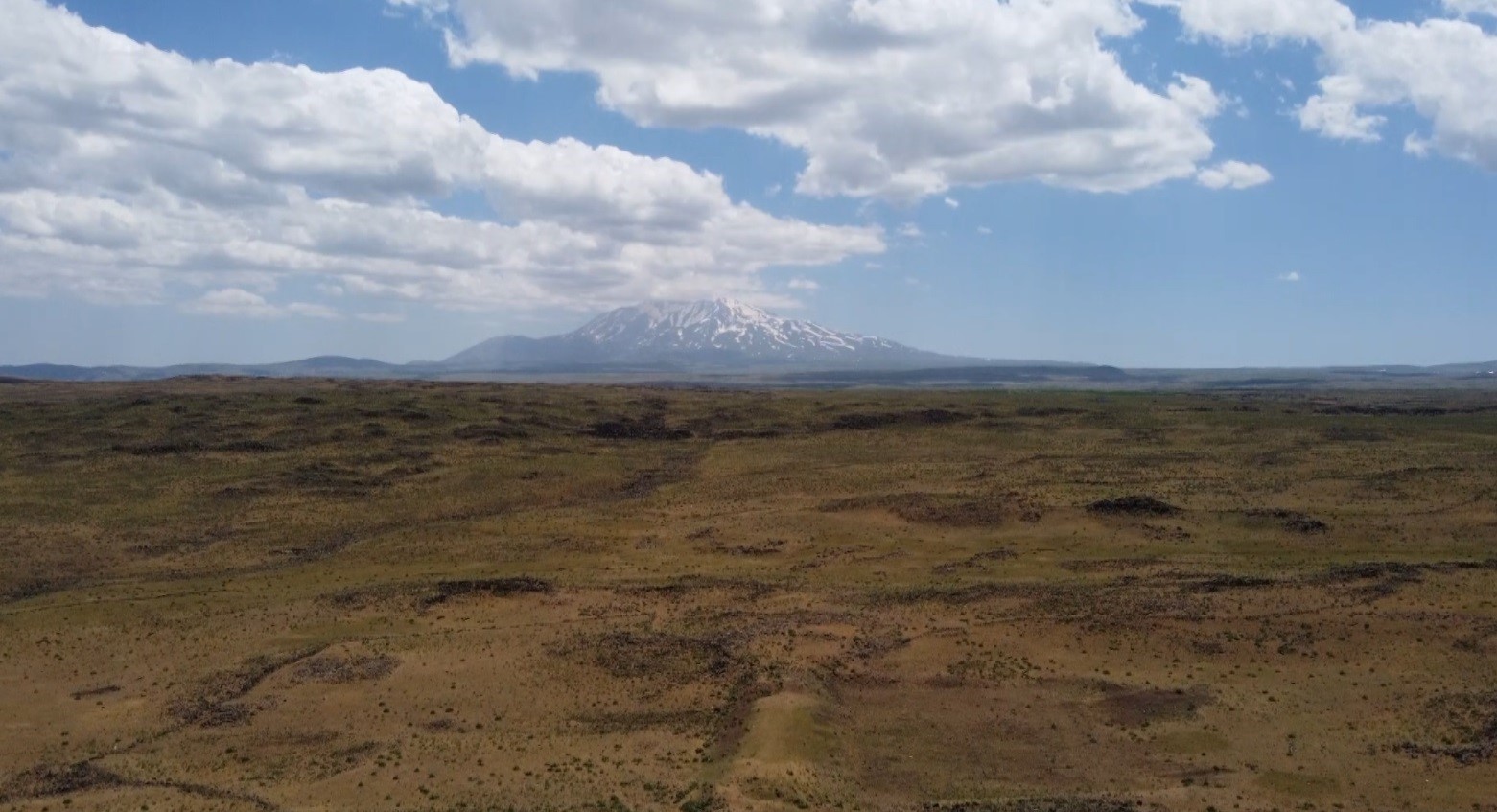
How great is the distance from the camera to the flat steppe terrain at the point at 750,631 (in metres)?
28.1

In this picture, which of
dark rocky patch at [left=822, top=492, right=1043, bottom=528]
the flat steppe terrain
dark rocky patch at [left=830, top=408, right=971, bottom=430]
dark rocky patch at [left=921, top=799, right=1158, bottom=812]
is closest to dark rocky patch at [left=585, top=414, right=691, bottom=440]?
dark rocky patch at [left=830, top=408, right=971, bottom=430]

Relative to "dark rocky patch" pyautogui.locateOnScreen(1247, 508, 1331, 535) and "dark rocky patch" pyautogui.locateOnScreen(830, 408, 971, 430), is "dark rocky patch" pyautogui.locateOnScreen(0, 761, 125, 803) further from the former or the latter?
"dark rocky patch" pyautogui.locateOnScreen(830, 408, 971, 430)

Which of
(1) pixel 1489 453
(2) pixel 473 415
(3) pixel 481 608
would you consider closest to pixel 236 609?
(3) pixel 481 608

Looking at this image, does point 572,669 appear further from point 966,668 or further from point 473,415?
point 473,415

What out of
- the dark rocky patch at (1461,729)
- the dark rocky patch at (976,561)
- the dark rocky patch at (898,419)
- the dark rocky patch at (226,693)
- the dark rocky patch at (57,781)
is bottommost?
the dark rocky patch at (57,781)

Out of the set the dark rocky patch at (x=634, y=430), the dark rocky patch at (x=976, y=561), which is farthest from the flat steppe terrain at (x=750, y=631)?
the dark rocky patch at (x=634, y=430)

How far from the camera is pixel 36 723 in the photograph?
106 ft

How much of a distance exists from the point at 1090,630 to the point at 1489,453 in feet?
193

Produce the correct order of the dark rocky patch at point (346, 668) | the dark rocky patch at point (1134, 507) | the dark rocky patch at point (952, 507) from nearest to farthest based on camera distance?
the dark rocky patch at point (346, 668) → the dark rocky patch at point (1134, 507) → the dark rocky patch at point (952, 507)

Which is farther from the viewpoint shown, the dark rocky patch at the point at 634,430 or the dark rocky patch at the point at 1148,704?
the dark rocky patch at the point at 634,430

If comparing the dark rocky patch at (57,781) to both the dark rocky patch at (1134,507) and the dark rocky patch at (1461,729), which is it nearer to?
the dark rocky patch at (1461,729)

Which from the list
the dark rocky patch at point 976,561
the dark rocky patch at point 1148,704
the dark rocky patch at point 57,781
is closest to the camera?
the dark rocky patch at point 57,781

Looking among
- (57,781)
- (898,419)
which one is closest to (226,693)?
(57,781)

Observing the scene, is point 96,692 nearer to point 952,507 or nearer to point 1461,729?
point 1461,729
